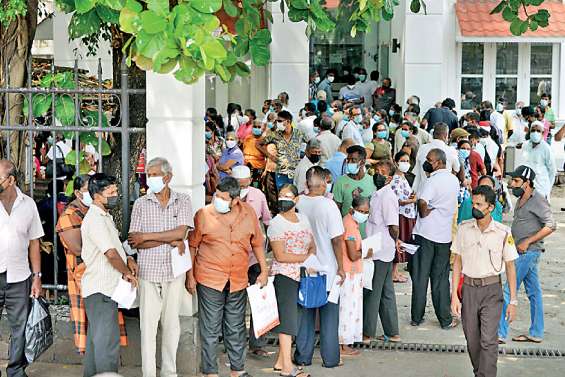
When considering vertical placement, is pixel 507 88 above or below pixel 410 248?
above

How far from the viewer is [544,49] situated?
23.5 meters

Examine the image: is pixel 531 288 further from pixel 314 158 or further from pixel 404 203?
pixel 314 158

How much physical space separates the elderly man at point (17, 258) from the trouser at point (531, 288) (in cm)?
417

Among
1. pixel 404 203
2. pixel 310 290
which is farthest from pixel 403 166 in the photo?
pixel 310 290

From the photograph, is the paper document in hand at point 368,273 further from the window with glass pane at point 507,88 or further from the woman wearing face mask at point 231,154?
the window with glass pane at point 507,88

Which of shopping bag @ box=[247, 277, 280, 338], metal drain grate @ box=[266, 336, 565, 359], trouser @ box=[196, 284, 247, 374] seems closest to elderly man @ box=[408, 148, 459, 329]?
metal drain grate @ box=[266, 336, 565, 359]

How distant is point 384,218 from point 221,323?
2185 millimetres

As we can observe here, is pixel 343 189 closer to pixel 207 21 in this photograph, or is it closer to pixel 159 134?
pixel 159 134

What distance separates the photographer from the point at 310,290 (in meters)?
8.96

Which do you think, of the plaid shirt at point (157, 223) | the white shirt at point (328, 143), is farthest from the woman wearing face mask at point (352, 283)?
the white shirt at point (328, 143)

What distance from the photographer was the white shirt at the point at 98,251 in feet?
25.4

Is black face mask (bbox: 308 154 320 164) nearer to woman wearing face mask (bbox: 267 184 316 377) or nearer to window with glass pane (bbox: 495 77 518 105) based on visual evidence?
woman wearing face mask (bbox: 267 184 316 377)

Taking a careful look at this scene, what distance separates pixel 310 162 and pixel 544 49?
39.8ft

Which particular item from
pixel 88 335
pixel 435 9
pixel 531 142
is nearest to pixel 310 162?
pixel 531 142
